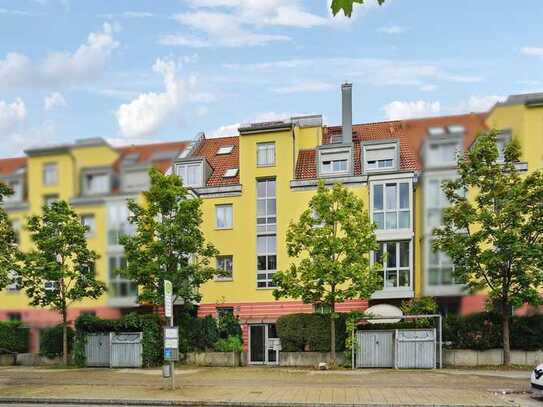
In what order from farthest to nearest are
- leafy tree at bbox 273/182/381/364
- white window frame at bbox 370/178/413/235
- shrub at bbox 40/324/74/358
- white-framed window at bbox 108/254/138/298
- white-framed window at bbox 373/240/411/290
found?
white window frame at bbox 370/178/413/235 < white-framed window at bbox 373/240/411/290 < shrub at bbox 40/324/74/358 < leafy tree at bbox 273/182/381/364 < white-framed window at bbox 108/254/138/298

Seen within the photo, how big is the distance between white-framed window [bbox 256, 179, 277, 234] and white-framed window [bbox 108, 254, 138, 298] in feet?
95.8

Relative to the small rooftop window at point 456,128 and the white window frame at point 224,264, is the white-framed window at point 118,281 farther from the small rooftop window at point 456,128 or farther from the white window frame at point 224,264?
the white window frame at point 224,264

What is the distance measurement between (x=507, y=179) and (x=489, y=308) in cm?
549

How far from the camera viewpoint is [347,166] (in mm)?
44781

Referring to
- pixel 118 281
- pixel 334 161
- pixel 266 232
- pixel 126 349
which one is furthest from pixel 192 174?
pixel 118 281

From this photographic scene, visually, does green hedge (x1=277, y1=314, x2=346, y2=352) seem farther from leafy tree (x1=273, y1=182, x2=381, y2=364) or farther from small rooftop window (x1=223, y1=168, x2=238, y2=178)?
small rooftop window (x1=223, y1=168, x2=238, y2=178)

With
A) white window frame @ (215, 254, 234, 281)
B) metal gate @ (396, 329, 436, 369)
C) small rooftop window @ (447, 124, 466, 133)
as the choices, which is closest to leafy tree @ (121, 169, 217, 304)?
white window frame @ (215, 254, 234, 281)

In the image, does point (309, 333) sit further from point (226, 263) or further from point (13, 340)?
point (13, 340)

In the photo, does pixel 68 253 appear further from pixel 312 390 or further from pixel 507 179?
pixel 507 179

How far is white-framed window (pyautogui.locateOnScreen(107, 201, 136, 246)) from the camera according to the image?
9.88 meters

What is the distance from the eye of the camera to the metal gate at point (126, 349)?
33.2 meters

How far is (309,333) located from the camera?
3347 centimetres

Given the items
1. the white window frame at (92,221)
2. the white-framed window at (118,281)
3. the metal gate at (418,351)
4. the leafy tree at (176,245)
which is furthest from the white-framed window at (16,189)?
the leafy tree at (176,245)

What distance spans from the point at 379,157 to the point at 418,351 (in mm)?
16159
